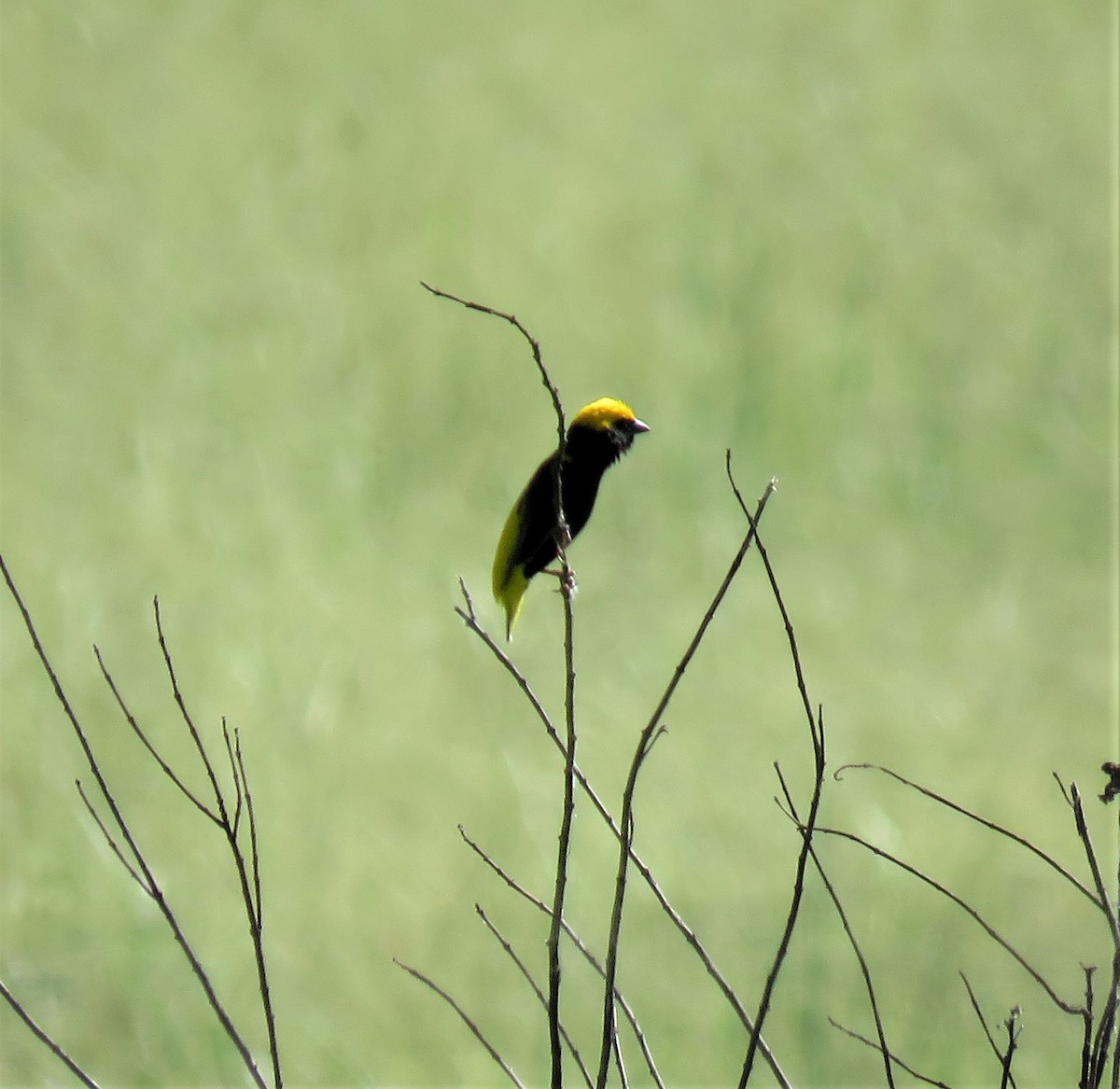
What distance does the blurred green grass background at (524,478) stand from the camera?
158 inches

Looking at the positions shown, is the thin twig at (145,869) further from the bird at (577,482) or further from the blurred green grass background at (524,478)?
the blurred green grass background at (524,478)

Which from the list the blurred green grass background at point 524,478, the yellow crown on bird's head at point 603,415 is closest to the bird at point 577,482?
the yellow crown on bird's head at point 603,415

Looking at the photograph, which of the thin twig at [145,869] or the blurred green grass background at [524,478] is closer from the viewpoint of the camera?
the thin twig at [145,869]

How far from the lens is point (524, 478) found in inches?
183

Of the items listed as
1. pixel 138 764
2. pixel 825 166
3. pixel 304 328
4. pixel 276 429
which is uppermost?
pixel 825 166

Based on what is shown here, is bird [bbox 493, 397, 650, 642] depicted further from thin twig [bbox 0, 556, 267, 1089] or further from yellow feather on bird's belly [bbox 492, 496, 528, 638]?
thin twig [bbox 0, 556, 267, 1089]

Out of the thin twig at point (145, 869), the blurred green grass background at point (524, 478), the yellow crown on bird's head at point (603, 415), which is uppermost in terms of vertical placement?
the blurred green grass background at point (524, 478)

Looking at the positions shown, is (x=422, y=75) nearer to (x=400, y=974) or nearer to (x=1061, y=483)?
(x=1061, y=483)

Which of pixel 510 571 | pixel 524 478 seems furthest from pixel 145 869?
pixel 524 478

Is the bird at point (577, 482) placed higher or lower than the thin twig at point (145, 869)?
higher

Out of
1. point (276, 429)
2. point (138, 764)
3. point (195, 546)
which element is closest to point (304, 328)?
point (276, 429)

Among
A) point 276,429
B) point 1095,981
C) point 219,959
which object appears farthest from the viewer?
point 276,429

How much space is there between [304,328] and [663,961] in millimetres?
2328

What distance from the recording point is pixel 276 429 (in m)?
4.65
